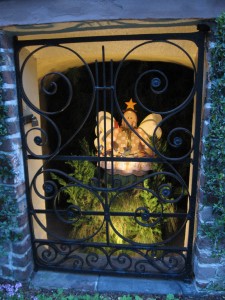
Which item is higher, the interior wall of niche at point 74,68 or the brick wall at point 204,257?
the interior wall of niche at point 74,68

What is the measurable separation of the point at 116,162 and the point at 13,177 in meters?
0.79

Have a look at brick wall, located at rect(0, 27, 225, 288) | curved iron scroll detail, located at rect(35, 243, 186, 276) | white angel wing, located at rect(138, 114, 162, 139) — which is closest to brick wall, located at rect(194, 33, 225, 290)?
brick wall, located at rect(0, 27, 225, 288)

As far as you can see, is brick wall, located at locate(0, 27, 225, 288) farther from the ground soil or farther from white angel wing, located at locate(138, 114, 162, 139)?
white angel wing, located at locate(138, 114, 162, 139)

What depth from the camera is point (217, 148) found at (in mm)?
1409

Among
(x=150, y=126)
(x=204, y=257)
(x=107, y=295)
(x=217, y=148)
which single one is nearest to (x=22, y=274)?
(x=107, y=295)

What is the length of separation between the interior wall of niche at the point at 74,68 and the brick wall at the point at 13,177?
152mm

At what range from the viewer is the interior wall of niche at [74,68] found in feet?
5.74

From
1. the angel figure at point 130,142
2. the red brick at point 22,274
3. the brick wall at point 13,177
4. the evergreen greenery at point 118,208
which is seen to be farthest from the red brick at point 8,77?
the red brick at point 22,274

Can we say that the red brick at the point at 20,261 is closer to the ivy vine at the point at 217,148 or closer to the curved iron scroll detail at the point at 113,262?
the curved iron scroll detail at the point at 113,262

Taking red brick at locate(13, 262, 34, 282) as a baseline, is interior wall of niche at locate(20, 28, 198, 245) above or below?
above

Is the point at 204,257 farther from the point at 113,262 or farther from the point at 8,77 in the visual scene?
the point at 8,77

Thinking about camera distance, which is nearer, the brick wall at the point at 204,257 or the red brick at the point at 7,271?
the brick wall at the point at 204,257

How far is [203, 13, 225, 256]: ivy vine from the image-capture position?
1.32 metres

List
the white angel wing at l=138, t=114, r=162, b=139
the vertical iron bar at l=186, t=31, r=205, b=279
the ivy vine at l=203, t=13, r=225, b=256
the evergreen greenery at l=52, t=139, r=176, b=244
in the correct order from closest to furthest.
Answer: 1. the ivy vine at l=203, t=13, r=225, b=256
2. the vertical iron bar at l=186, t=31, r=205, b=279
3. the white angel wing at l=138, t=114, r=162, b=139
4. the evergreen greenery at l=52, t=139, r=176, b=244
